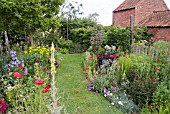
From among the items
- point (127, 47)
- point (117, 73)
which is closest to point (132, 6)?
point (127, 47)

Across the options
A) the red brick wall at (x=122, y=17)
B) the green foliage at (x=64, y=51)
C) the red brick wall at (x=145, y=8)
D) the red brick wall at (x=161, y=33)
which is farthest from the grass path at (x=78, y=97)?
the red brick wall at (x=122, y=17)

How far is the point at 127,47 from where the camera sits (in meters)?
10.7

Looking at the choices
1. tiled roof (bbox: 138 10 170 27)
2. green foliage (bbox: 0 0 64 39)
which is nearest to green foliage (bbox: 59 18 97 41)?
tiled roof (bbox: 138 10 170 27)

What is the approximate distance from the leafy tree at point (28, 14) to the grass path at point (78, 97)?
2.16 meters

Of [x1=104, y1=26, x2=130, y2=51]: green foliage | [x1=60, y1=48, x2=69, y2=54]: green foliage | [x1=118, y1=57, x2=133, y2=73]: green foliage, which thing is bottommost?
[x1=118, y1=57, x2=133, y2=73]: green foliage

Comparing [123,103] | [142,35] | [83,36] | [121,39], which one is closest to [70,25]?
[83,36]

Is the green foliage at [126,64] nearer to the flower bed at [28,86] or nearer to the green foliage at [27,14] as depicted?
the flower bed at [28,86]

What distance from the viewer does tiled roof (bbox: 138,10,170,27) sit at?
54.6 feet

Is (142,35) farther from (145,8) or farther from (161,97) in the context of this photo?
(161,97)

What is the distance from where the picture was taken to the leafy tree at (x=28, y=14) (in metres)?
8.49

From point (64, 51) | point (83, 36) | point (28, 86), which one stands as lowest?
point (28, 86)

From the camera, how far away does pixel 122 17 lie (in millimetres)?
22578

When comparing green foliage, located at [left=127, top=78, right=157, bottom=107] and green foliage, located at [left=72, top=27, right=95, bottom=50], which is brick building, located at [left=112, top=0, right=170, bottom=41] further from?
green foliage, located at [left=127, top=78, right=157, bottom=107]

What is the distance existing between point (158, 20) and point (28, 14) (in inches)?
487
